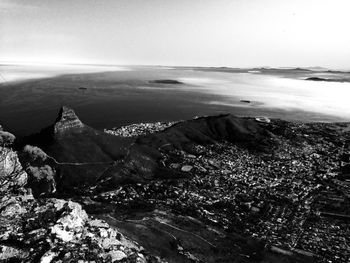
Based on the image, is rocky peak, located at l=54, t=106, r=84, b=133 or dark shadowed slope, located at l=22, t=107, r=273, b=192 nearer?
dark shadowed slope, located at l=22, t=107, r=273, b=192

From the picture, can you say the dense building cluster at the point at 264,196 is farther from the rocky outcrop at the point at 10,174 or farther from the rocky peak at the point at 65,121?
the rocky peak at the point at 65,121

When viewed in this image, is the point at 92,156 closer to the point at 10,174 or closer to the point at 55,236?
the point at 10,174

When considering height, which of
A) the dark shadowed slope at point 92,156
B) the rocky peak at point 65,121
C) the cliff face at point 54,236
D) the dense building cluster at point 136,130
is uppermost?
the rocky peak at point 65,121

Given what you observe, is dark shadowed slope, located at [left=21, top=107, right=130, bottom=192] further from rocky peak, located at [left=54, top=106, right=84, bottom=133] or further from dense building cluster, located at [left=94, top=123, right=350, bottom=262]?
dense building cluster, located at [left=94, top=123, right=350, bottom=262]

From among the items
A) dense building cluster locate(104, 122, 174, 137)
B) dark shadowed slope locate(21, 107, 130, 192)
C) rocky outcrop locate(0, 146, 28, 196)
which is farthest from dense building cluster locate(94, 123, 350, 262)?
dense building cluster locate(104, 122, 174, 137)

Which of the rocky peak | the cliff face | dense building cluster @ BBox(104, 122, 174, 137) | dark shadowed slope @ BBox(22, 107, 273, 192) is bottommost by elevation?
dense building cluster @ BBox(104, 122, 174, 137)

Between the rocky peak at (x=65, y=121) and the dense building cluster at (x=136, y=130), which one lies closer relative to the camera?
the rocky peak at (x=65, y=121)

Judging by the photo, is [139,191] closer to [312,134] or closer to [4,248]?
[4,248]

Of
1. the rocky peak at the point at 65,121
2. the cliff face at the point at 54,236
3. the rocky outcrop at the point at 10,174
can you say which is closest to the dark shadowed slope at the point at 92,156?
the rocky peak at the point at 65,121

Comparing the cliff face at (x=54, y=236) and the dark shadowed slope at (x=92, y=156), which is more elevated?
the cliff face at (x=54, y=236)

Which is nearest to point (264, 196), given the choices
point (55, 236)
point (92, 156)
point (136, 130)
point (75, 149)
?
point (92, 156)
